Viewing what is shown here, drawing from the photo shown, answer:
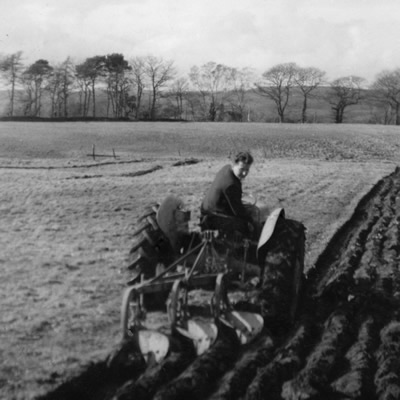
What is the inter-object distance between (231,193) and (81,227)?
6143 mm

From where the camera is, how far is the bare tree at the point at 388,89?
8000 cm

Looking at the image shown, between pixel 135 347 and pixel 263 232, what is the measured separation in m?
1.98

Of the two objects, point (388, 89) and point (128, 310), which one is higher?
point (388, 89)

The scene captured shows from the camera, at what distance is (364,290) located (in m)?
7.24

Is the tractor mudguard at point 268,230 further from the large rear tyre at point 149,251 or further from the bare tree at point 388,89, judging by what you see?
the bare tree at point 388,89

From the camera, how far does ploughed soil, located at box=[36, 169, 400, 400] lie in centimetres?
452

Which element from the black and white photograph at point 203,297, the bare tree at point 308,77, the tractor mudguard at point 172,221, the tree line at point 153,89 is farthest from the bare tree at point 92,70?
the tractor mudguard at point 172,221

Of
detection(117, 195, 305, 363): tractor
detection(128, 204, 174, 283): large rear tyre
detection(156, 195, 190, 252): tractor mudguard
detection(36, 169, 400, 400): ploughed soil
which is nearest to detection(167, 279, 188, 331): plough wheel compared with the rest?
detection(117, 195, 305, 363): tractor

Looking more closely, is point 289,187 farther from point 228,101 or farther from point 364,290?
point 228,101

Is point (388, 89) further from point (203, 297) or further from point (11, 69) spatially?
point (203, 297)

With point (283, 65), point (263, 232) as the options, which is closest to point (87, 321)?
point (263, 232)

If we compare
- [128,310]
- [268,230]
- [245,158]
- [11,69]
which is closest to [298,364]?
[128,310]

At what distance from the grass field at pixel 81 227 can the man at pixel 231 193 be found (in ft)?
5.17

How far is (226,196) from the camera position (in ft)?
20.8
